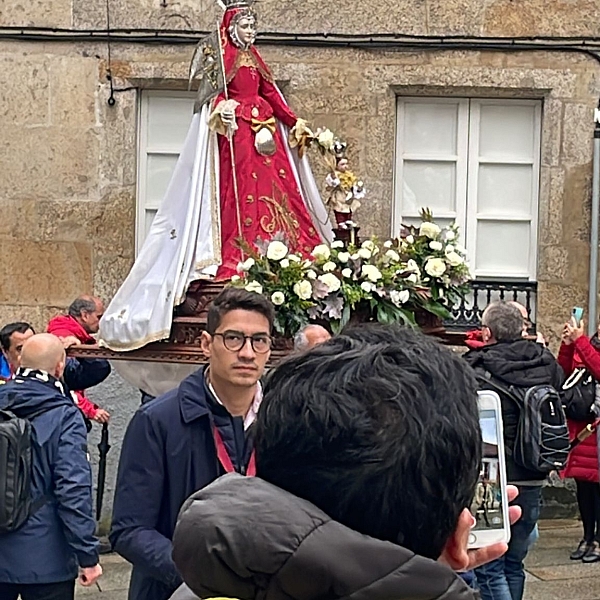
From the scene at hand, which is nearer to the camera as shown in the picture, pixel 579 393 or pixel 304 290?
pixel 304 290

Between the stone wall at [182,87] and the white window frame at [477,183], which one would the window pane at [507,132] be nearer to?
the white window frame at [477,183]

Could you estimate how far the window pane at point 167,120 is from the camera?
979cm

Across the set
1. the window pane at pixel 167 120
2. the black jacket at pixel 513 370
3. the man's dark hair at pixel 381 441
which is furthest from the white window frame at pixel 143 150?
the man's dark hair at pixel 381 441

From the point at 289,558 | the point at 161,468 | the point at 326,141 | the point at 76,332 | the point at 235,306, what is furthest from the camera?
the point at 76,332

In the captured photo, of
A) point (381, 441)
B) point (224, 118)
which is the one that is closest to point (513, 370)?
point (224, 118)

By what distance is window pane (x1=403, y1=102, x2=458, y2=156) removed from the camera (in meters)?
9.81

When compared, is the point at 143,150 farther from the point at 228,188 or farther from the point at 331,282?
the point at 331,282

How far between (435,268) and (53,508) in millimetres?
2241

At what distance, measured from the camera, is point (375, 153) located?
9.65 m

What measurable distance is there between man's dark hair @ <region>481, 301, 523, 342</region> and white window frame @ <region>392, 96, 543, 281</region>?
3799mm

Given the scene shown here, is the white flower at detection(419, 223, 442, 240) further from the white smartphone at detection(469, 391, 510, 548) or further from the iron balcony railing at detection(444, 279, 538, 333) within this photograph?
the white smartphone at detection(469, 391, 510, 548)

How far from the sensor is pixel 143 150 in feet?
32.1

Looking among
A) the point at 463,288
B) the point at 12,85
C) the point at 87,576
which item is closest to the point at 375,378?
the point at 87,576

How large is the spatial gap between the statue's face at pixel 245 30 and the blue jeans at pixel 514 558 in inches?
111
